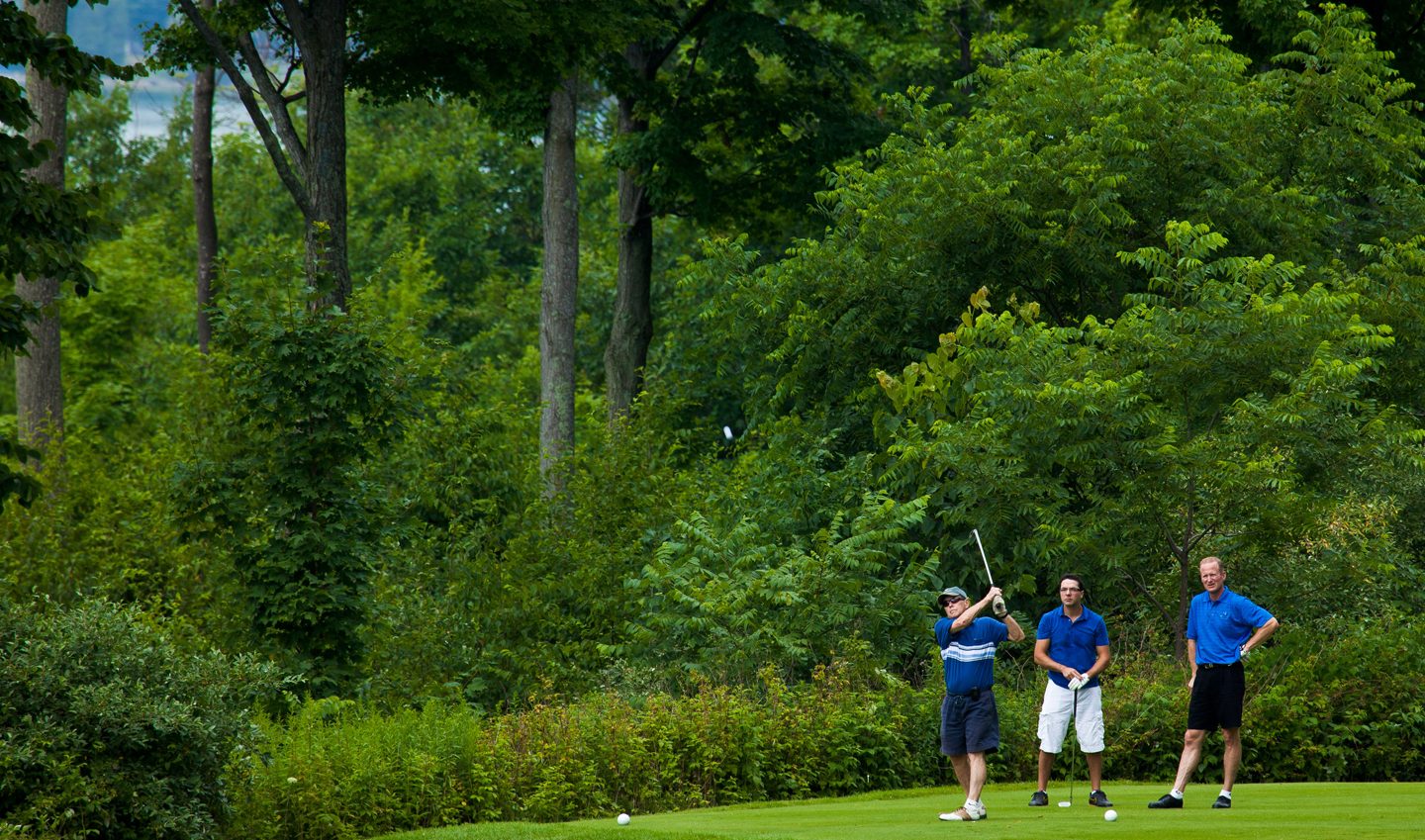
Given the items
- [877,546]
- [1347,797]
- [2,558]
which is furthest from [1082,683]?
[2,558]

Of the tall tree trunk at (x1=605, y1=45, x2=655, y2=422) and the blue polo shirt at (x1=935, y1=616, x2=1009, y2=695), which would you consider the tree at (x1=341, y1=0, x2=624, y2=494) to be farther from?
the blue polo shirt at (x1=935, y1=616, x2=1009, y2=695)

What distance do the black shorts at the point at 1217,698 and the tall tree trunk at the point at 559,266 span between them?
50.8 ft

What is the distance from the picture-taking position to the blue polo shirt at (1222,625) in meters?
12.7

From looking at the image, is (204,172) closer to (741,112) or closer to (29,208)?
(741,112)

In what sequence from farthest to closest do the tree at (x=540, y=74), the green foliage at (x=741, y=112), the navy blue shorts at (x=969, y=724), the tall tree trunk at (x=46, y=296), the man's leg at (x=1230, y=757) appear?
the green foliage at (x=741, y=112) < the tall tree trunk at (x=46, y=296) < the tree at (x=540, y=74) < the man's leg at (x=1230, y=757) < the navy blue shorts at (x=969, y=724)

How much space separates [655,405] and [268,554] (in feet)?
29.3

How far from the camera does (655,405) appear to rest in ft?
83.5

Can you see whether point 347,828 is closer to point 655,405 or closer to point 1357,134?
point 655,405

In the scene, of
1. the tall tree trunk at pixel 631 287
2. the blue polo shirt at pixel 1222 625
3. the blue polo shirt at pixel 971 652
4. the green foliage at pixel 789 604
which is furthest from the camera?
the tall tree trunk at pixel 631 287

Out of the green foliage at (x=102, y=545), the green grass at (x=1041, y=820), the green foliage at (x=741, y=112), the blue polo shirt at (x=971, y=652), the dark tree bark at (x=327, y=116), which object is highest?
the green foliage at (x=741, y=112)

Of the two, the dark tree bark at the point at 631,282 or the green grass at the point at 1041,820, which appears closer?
the green grass at the point at 1041,820

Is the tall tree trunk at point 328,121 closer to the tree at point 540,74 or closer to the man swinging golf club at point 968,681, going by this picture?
the tree at point 540,74

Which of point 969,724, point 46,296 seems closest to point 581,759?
point 969,724

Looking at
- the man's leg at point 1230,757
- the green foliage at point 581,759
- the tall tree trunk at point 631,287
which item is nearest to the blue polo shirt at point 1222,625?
the man's leg at point 1230,757
